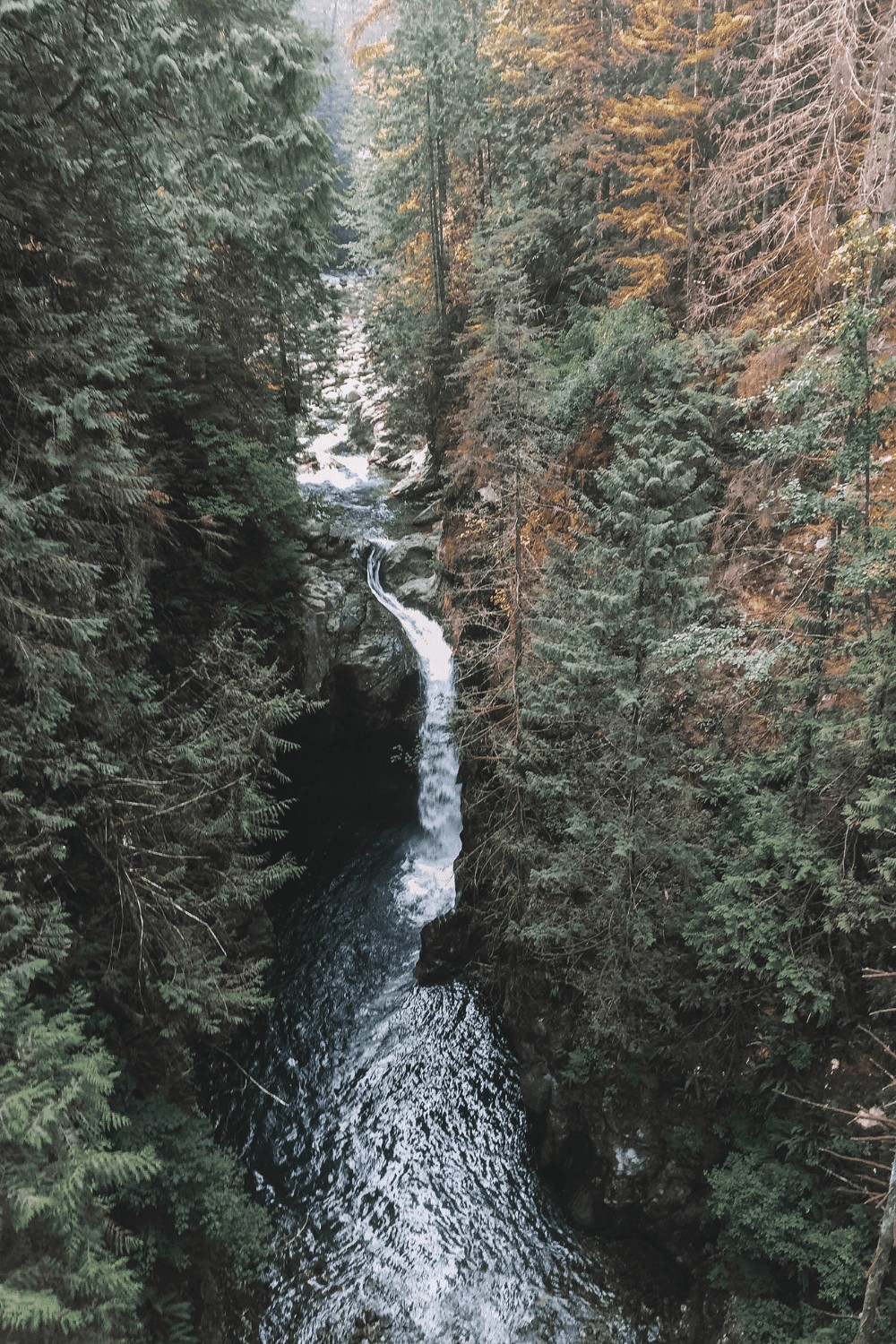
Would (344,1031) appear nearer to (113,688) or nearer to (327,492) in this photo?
Answer: (113,688)

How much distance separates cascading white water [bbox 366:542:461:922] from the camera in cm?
1473

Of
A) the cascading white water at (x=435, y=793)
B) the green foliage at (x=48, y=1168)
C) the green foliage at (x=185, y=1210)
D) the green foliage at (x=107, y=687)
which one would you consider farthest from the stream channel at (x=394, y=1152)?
the green foliage at (x=48, y=1168)

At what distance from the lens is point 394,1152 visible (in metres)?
10.0

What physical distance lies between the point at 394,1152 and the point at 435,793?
7.40 m

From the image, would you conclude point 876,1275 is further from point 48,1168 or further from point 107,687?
point 107,687

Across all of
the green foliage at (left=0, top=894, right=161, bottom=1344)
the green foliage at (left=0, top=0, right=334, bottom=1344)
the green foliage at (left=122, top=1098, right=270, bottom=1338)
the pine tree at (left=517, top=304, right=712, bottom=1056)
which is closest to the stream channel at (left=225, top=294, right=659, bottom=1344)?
the green foliage at (left=122, top=1098, right=270, bottom=1338)

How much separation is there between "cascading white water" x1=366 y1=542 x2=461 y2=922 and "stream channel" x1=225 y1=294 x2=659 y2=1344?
0.08m

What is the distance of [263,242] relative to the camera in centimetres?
1089

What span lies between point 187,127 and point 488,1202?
1416 centimetres

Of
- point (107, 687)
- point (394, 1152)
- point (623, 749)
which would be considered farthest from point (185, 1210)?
point (623, 749)

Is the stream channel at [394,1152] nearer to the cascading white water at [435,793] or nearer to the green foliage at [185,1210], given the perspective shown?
the cascading white water at [435,793]

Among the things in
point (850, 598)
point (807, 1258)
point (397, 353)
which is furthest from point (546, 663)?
point (397, 353)

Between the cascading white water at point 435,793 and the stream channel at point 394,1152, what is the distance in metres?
0.08

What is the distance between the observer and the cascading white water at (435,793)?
14727 millimetres
